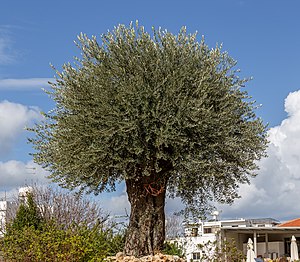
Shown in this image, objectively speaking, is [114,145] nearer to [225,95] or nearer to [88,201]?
[225,95]

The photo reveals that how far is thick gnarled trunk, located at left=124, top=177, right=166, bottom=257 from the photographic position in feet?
47.5

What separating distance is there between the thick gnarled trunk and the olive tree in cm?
3

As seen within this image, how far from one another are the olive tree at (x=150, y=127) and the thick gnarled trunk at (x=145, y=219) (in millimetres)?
26

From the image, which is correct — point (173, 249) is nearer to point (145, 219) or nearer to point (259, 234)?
point (145, 219)

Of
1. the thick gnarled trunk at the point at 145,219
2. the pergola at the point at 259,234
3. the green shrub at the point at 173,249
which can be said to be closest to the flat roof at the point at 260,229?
the pergola at the point at 259,234

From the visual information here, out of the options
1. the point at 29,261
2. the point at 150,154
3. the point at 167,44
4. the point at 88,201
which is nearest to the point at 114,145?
the point at 150,154

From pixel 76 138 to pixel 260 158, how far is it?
202 inches

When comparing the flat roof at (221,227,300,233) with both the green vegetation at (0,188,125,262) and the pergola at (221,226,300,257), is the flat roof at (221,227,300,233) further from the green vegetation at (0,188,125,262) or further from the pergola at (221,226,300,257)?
the green vegetation at (0,188,125,262)

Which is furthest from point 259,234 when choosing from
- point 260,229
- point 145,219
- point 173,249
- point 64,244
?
point 64,244

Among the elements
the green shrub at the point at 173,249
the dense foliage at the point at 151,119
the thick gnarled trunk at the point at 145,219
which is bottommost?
the green shrub at the point at 173,249

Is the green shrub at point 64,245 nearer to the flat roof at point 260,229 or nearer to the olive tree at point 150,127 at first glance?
the olive tree at point 150,127

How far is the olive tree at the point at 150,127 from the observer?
43.6 ft

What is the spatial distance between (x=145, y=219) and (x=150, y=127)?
8.76ft

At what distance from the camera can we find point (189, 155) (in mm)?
13531
